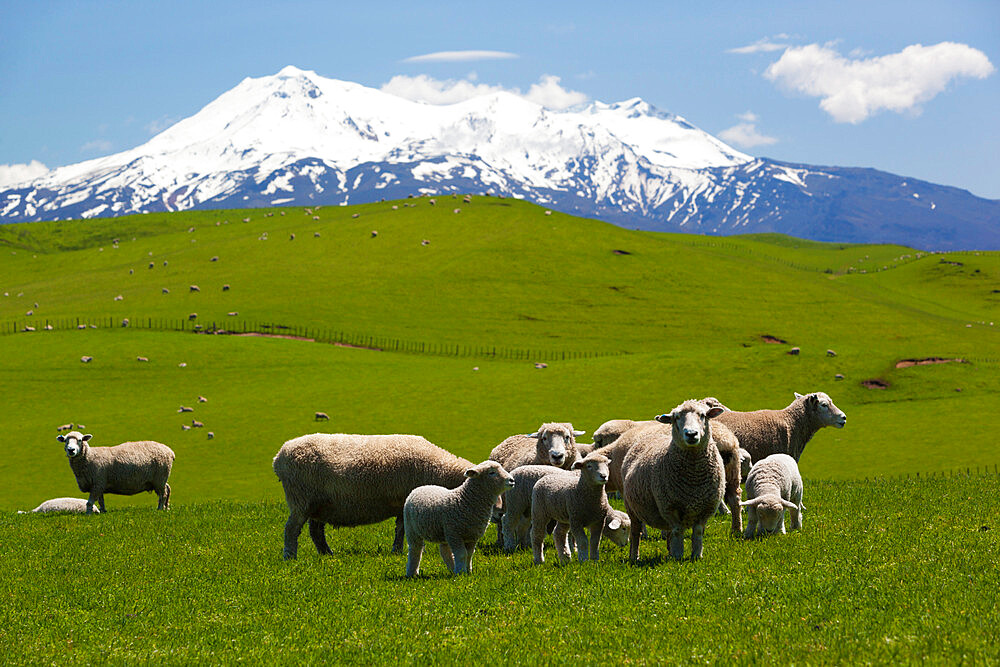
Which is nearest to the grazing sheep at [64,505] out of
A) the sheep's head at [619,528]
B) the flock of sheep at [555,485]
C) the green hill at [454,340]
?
the green hill at [454,340]

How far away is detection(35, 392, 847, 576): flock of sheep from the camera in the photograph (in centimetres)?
1531

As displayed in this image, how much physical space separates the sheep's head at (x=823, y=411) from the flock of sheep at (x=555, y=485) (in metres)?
0.04

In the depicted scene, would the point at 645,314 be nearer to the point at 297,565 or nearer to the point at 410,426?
the point at 410,426

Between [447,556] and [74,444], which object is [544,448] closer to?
[447,556]

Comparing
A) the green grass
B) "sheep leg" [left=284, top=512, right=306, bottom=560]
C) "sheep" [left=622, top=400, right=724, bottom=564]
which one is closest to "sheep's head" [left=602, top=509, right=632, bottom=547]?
the green grass

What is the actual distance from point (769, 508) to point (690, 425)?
380cm

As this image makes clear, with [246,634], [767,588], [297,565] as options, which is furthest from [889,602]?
[297,565]

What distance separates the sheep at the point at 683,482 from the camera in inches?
592

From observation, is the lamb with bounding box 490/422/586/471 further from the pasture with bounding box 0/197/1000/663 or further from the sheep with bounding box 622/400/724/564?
the sheep with bounding box 622/400/724/564

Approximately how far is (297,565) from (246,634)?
203 inches

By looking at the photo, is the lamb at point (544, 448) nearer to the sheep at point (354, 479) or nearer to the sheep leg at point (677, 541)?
the sheep at point (354, 479)

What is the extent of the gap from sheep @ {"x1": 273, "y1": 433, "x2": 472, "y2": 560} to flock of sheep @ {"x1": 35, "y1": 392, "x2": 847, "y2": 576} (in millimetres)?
24

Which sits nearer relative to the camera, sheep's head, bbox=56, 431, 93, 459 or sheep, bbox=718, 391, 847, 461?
sheep, bbox=718, 391, 847, 461

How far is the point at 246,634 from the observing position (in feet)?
38.6
